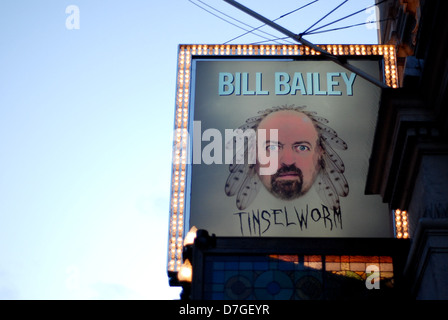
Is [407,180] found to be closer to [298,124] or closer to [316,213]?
[316,213]

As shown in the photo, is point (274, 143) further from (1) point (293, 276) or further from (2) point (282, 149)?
(1) point (293, 276)

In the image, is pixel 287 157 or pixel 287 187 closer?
pixel 287 187

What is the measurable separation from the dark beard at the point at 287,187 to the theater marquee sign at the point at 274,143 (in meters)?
0.04

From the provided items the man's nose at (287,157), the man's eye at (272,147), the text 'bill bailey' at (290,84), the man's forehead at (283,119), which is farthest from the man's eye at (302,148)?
the text 'bill bailey' at (290,84)

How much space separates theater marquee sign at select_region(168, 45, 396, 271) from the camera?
3069 cm

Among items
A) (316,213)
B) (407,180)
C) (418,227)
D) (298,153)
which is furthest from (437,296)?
(298,153)

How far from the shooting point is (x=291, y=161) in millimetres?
32062

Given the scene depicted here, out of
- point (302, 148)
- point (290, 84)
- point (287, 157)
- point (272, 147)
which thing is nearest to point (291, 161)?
point (287, 157)

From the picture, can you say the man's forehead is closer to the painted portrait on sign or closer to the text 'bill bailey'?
the painted portrait on sign

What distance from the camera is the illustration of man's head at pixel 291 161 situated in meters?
31.4

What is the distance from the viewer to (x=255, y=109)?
33.4 meters

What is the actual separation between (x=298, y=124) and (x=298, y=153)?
4.30 feet

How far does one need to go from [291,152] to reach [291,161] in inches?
17.6

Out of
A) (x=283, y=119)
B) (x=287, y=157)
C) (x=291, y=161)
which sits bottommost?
(x=291, y=161)
